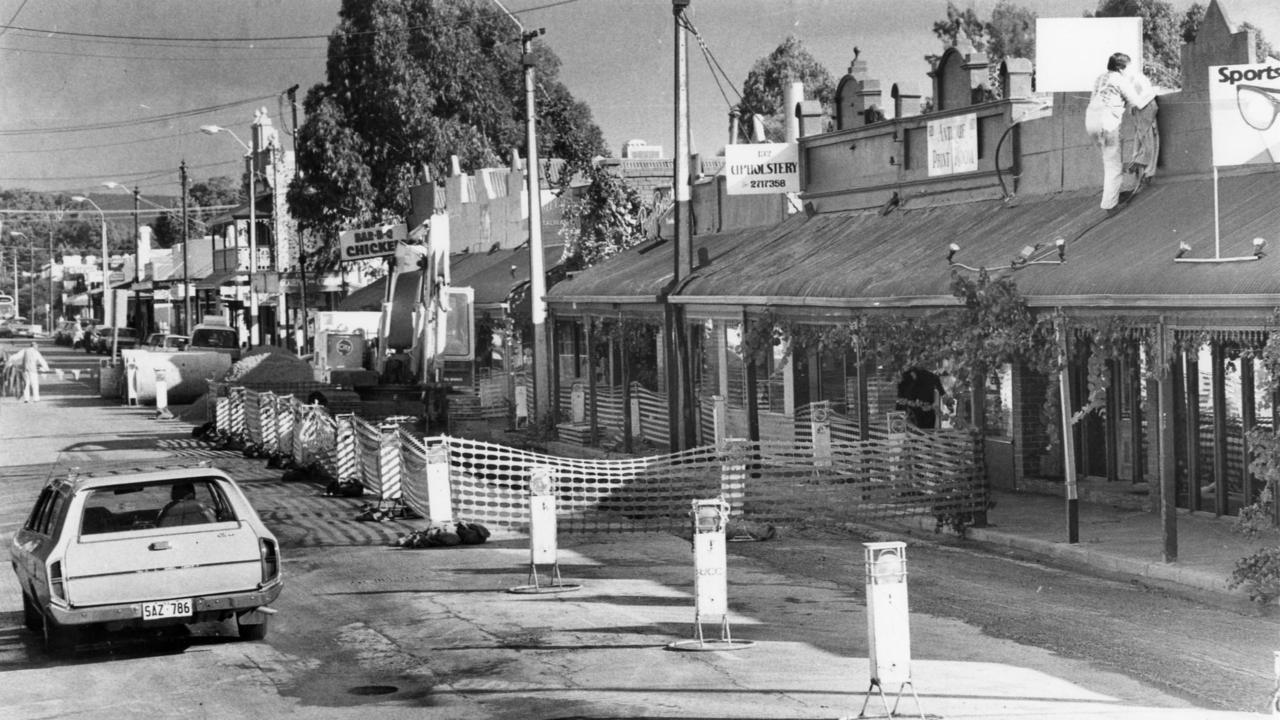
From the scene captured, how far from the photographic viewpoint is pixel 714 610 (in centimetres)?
1279

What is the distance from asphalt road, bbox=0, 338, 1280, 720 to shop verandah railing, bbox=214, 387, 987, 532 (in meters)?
1.21

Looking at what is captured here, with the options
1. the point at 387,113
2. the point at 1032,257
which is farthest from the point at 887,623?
the point at 387,113

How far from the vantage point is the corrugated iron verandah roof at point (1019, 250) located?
52.8 ft

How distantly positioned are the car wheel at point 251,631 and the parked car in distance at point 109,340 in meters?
72.8

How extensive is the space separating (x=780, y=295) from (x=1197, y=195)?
7.42m

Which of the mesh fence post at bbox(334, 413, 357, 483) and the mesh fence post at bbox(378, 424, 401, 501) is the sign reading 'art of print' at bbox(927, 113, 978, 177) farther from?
the mesh fence post at bbox(334, 413, 357, 483)

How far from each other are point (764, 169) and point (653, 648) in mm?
19289

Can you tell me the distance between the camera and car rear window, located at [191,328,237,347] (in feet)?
193

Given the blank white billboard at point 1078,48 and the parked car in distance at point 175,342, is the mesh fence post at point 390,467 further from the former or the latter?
the parked car in distance at point 175,342

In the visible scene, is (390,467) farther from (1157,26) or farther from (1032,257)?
(1157,26)

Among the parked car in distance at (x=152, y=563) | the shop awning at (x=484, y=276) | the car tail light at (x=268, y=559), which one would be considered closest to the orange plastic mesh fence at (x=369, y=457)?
the parked car in distance at (x=152, y=563)

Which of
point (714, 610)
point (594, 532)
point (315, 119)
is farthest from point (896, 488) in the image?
point (315, 119)

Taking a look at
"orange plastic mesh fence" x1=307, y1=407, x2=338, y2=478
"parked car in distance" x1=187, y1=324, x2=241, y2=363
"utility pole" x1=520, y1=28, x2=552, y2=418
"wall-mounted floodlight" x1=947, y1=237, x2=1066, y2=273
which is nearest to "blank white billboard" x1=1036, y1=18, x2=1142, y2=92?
"wall-mounted floodlight" x1=947, y1=237, x2=1066, y2=273

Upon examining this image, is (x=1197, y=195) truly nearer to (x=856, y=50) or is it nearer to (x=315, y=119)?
(x=856, y=50)
